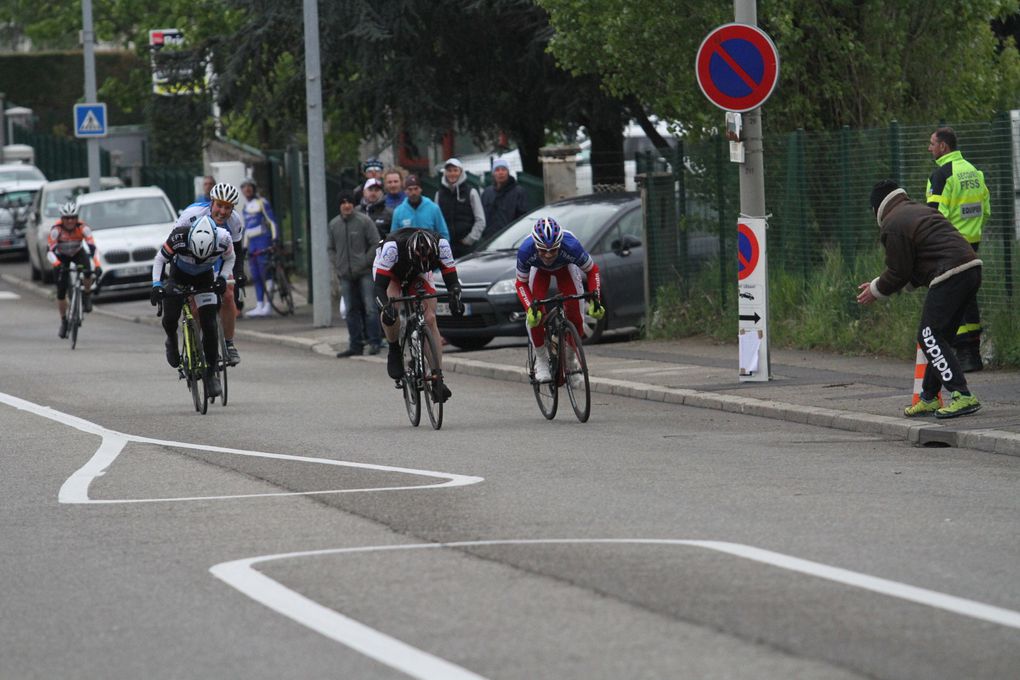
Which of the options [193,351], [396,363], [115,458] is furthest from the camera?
[193,351]

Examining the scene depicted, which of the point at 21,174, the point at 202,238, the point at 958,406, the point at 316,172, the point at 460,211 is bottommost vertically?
the point at 958,406

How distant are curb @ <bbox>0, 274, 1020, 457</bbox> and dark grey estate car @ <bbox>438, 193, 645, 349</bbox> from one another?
2.27 ft

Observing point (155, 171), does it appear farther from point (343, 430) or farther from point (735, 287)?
point (343, 430)

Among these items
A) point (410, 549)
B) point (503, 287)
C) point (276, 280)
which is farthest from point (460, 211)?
point (410, 549)

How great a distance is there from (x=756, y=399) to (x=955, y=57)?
7586mm

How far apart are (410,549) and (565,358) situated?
223 inches

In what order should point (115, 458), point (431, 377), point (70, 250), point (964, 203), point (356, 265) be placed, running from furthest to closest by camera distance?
point (70, 250), point (356, 265), point (964, 203), point (431, 377), point (115, 458)

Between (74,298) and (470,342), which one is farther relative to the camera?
(74,298)

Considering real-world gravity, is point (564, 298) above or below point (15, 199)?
below

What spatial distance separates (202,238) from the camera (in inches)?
604

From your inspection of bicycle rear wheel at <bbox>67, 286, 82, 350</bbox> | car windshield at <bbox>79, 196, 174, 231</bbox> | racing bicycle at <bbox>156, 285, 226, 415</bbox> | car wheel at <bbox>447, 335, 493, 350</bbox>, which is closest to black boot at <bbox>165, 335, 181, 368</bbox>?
racing bicycle at <bbox>156, 285, 226, 415</bbox>

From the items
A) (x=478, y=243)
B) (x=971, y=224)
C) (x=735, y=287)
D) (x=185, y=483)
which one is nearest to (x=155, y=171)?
(x=478, y=243)

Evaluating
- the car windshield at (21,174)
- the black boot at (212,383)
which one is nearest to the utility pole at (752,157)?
the black boot at (212,383)

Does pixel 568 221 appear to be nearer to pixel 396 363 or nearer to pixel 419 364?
pixel 396 363
